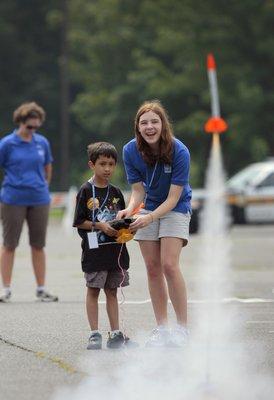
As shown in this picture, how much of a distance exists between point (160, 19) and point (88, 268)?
1635 inches

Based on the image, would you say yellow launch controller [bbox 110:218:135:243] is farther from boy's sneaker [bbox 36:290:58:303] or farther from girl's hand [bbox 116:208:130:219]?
boy's sneaker [bbox 36:290:58:303]

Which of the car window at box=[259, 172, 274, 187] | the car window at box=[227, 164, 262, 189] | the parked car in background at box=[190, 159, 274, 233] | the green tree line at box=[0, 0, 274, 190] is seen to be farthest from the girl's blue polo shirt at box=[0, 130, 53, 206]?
the green tree line at box=[0, 0, 274, 190]

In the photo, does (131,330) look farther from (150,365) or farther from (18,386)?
(18,386)

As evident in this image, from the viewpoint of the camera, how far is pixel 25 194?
550 inches

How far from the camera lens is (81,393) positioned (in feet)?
25.6

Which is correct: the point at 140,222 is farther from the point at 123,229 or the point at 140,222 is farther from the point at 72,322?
the point at 72,322

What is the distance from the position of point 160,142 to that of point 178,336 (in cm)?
137

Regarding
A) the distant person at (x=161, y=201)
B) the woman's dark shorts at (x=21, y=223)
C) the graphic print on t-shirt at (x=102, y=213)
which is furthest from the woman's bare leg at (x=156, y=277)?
the woman's dark shorts at (x=21, y=223)

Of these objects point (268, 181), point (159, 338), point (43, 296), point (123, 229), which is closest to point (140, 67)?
point (268, 181)

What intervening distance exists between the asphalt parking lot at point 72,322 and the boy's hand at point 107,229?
2.67 ft

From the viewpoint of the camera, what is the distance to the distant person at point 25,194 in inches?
550

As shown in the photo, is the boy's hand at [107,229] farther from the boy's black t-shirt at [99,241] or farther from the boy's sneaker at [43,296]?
the boy's sneaker at [43,296]

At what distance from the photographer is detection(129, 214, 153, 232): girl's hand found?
9.65 meters

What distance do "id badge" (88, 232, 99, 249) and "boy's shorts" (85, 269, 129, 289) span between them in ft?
0.65
